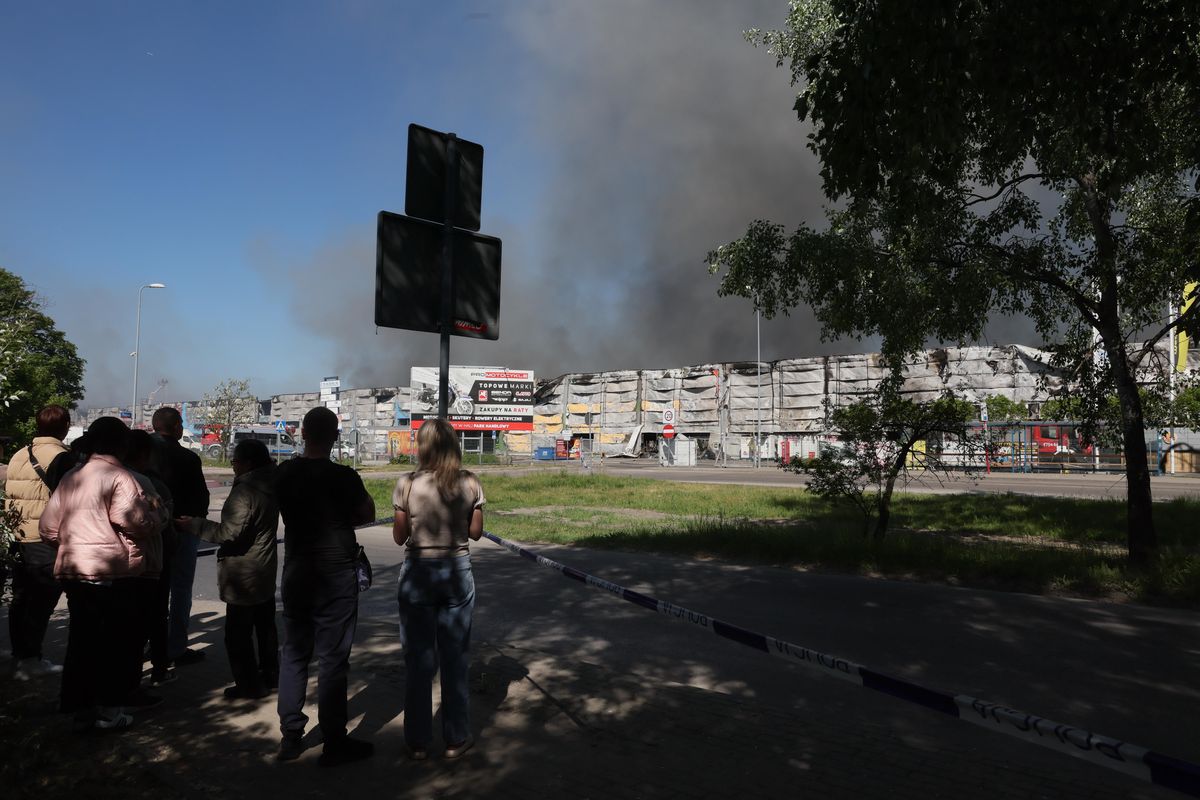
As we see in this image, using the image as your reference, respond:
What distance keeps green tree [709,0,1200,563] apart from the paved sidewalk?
3.76 meters

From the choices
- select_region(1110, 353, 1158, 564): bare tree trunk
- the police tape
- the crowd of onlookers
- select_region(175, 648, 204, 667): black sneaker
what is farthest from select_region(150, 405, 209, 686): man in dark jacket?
select_region(1110, 353, 1158, 564): bare tree trunk

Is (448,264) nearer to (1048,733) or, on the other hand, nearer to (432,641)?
(432,641)

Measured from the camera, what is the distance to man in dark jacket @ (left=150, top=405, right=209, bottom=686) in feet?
17.9

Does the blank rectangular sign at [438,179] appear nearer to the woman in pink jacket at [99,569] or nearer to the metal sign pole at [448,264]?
the metal sign pole at [448,264]

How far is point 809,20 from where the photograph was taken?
12.8 m

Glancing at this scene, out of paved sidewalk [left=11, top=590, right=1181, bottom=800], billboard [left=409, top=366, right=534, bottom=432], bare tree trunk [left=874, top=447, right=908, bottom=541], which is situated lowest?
paved sidewalk [left=11, top=590, right=1181, bottom=800]

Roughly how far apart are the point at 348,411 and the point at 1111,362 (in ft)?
343

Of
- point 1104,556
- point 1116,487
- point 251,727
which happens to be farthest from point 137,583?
point 1116,487

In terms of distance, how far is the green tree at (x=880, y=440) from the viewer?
10.9m

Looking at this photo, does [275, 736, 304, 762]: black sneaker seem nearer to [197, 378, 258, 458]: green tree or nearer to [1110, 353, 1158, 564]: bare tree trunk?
[1110, 353, 1158, 564]: bare tree trunk

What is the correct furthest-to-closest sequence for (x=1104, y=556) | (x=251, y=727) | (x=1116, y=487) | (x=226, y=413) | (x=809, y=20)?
(x=226, y=413) → (x=1116, y=487) → (x=809, y=20) → (x=1104, y=556) → (x=251, y=727)

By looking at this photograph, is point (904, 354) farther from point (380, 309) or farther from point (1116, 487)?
point (1116, 487)

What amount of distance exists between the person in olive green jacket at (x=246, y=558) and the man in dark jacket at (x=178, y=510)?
619 mm

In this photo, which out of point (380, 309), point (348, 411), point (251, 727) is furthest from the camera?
point (348, 411)
